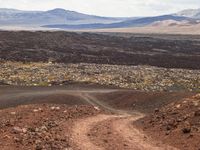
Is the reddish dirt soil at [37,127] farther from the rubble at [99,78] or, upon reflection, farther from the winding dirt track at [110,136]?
the rubble at [99,78]

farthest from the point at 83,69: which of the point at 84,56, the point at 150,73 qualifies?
the point at 84,56

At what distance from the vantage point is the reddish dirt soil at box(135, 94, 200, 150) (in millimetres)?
25797

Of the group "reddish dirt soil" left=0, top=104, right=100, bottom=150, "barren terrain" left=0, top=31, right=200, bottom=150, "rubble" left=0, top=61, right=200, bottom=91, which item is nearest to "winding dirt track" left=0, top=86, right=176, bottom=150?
"barren terrain" left=0, top=31, right=200, bottom=150

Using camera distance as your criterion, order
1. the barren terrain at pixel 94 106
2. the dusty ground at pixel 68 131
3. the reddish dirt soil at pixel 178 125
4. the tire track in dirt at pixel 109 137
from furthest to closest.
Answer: the reddish dirt soil at pixel 178 125
the barren terrain at pixel 94 106
the tire track in dirt at pixel 109 137
the dusty ground at pixel 68 131

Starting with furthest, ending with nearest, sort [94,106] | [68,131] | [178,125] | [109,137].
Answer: [94,106] → [178,125] → [68,131] → [109,137]

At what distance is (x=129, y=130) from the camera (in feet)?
98.7

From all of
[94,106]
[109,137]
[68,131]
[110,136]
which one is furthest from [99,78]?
[109,137]

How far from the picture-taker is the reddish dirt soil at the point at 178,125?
84.6 ft

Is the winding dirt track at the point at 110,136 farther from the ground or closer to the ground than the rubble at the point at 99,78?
farther from the ground

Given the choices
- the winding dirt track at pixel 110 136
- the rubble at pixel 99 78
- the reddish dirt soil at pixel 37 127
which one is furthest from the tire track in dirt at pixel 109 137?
the rubble at pixel 99 78

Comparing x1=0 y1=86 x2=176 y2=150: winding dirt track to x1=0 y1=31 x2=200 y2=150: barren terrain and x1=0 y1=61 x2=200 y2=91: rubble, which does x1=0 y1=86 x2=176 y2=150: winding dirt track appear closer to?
x1=0 y1=31 x2=200 y2=150: barren terrain

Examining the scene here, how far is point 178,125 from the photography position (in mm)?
28547

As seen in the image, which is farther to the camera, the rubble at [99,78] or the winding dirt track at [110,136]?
the rubble at [99,78]

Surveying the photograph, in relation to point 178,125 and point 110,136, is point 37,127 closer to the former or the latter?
point 110,136
